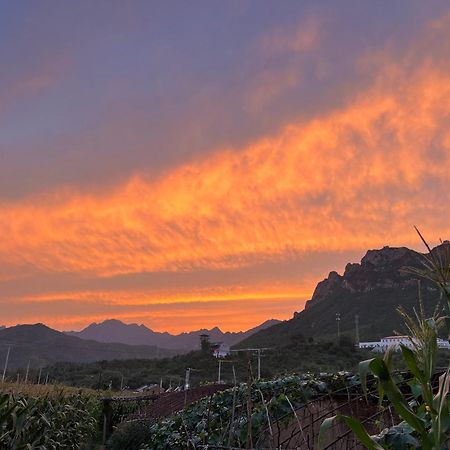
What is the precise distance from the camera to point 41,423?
7215mm

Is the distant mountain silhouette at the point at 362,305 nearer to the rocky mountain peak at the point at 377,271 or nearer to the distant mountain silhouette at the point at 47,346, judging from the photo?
the rocky mountain peak at the point at 377,271

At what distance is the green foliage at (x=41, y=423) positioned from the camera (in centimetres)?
589

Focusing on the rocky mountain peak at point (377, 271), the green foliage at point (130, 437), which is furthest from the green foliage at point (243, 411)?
the rocky mountain peak at point (377, 271)

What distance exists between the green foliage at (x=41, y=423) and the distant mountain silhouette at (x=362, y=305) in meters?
34.5

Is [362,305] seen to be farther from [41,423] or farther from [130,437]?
[41,423]

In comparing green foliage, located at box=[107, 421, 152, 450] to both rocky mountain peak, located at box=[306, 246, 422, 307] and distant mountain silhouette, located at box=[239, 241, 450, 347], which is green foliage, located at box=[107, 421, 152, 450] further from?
rocky mountain peak, located at box=[306, 246, 422, 307]

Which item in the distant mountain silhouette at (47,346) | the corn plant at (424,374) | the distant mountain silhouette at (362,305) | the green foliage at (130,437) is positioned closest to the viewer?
the corn plant at (424,374)

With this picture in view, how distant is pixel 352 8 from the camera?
30.6ft

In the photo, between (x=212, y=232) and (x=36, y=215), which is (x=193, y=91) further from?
(x=36, y=215)

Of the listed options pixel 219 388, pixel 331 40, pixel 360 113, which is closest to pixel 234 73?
pixel 331 40

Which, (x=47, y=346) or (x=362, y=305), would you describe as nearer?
(x=362, y=305)

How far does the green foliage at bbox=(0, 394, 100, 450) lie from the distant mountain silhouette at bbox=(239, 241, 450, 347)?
3455 cm

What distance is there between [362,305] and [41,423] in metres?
57.5

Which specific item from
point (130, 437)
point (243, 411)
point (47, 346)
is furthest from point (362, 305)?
point (243, 411)
